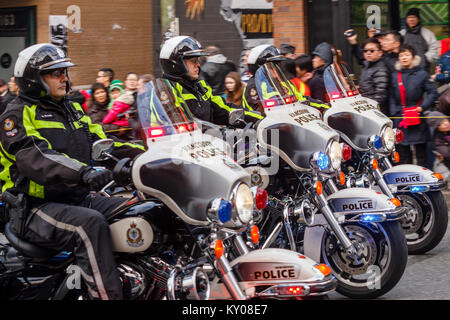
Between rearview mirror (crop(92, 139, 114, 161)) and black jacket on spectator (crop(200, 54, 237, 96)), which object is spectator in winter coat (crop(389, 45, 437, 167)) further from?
rearview mirror (crop(92, 139, 114, 161))

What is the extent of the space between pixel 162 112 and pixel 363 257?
1965 millimetres

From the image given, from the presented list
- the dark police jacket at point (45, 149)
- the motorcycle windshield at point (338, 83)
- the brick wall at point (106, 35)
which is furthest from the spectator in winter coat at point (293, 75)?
the brick wall at point (106, 35)

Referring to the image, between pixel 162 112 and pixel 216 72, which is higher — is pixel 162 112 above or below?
below

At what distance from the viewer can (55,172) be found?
182 inches

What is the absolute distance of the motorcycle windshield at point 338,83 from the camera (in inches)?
284

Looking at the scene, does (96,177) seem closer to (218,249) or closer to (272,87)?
(218,249)

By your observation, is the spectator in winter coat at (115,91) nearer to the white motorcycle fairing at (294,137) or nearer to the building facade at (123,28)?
the building facade at (123,28)

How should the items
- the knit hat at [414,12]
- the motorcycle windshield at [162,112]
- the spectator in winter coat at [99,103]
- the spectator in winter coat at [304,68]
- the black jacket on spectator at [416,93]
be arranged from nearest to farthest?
the motorcycle windshield at [162,112] → the black jacket on spectator at [416,93] → the spectator in winter coat at [304,68] → the spectator in winter coat at [99,103] → the knit hat at [414,12]

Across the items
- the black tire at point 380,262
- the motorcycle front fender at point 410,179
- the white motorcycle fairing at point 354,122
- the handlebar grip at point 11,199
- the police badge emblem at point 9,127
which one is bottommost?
the black tire at point 380,262

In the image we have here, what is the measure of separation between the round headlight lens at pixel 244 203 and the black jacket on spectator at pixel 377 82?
214 inches

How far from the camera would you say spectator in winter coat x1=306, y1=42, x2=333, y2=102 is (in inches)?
367

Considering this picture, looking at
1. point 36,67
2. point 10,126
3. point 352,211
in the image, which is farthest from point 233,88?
point 10,126
